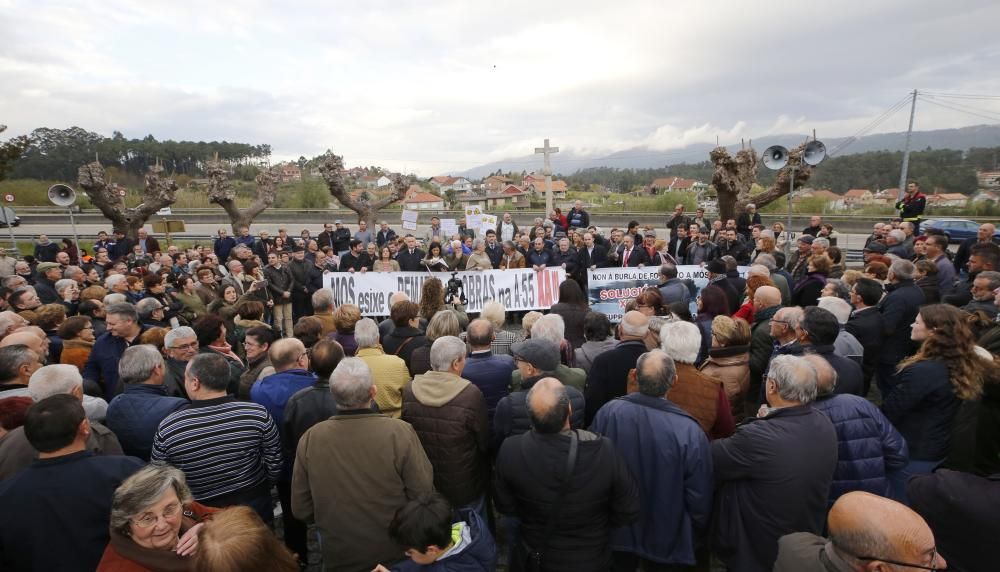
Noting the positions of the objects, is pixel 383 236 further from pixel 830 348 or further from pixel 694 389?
pixel 830 348

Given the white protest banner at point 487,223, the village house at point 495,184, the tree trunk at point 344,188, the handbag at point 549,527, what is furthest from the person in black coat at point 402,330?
the village house at point 495,184

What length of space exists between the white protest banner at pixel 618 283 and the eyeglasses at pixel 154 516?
875cm

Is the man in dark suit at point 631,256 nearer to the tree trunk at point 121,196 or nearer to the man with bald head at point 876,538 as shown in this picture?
the man with bald head at point 876,538

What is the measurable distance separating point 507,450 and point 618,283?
7894mm

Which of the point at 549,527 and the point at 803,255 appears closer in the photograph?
the point at 549,527

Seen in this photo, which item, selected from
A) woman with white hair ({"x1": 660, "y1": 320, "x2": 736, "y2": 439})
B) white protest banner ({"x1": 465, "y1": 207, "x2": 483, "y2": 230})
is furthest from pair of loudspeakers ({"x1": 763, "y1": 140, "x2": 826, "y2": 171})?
woman with white hair ({"x1": 660, "y1": 320, "x2": 736, "y2": 439})

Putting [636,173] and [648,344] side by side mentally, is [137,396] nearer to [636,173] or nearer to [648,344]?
[648,344]

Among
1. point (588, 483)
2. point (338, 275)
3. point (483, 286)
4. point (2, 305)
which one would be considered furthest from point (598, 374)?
point (2, 305)

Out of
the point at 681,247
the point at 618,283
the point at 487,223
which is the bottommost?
the point at 618,283

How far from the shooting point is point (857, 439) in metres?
3.12

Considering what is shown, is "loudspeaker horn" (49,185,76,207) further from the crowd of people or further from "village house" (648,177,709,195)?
"village house" (648,177,709,195)

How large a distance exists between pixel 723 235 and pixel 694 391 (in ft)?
26.4

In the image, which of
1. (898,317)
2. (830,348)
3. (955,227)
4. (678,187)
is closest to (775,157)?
(898,317)

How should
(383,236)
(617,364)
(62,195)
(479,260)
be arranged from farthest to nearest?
(62,195) → (383,236) → (479,260) → (617,364)
